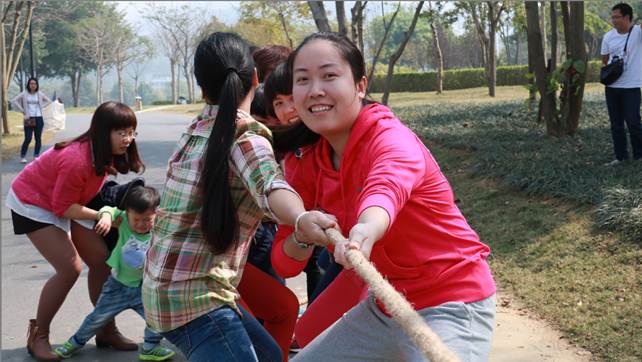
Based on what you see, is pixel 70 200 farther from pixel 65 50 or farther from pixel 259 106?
pixel 65 50

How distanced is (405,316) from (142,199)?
10.8 feet

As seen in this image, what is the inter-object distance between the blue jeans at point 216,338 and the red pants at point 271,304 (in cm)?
96

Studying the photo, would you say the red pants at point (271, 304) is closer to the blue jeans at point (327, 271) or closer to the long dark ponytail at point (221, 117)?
the blue jeans at point (327, 271)

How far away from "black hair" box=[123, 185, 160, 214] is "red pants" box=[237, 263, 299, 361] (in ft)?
3.77

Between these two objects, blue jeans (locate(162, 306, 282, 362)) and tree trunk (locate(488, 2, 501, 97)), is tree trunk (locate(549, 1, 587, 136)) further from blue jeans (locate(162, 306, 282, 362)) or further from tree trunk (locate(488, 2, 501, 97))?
tree trunk (locate(488, 2, 501, 97))

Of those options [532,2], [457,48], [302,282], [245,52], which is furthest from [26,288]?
[457,48]

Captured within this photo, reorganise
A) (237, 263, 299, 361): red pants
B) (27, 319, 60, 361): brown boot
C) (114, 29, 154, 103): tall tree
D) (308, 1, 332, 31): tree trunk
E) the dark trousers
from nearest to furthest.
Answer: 1. (237, 263, 299, 361): red pants
2. (27, 319, 60, 361): brown boot
3. the dark trousers
4. (308, 1, 332, 31): tree trunk
5. (114, 29, 154, 103): tall tree

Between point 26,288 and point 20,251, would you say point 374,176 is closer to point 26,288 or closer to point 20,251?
point 26,288

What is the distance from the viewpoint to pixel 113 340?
4957 millimetres

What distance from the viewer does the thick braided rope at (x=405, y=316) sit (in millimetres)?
1474

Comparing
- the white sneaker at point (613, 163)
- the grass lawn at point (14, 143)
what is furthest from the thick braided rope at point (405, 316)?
the grass lawn at point (14, 143)

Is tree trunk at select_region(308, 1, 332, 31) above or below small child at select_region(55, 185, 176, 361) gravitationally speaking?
above

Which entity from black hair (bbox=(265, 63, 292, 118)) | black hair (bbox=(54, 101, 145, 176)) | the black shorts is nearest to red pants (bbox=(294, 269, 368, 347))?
black hair (bbox=(265, 63, 292, 118))

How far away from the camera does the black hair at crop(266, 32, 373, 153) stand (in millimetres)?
2422
